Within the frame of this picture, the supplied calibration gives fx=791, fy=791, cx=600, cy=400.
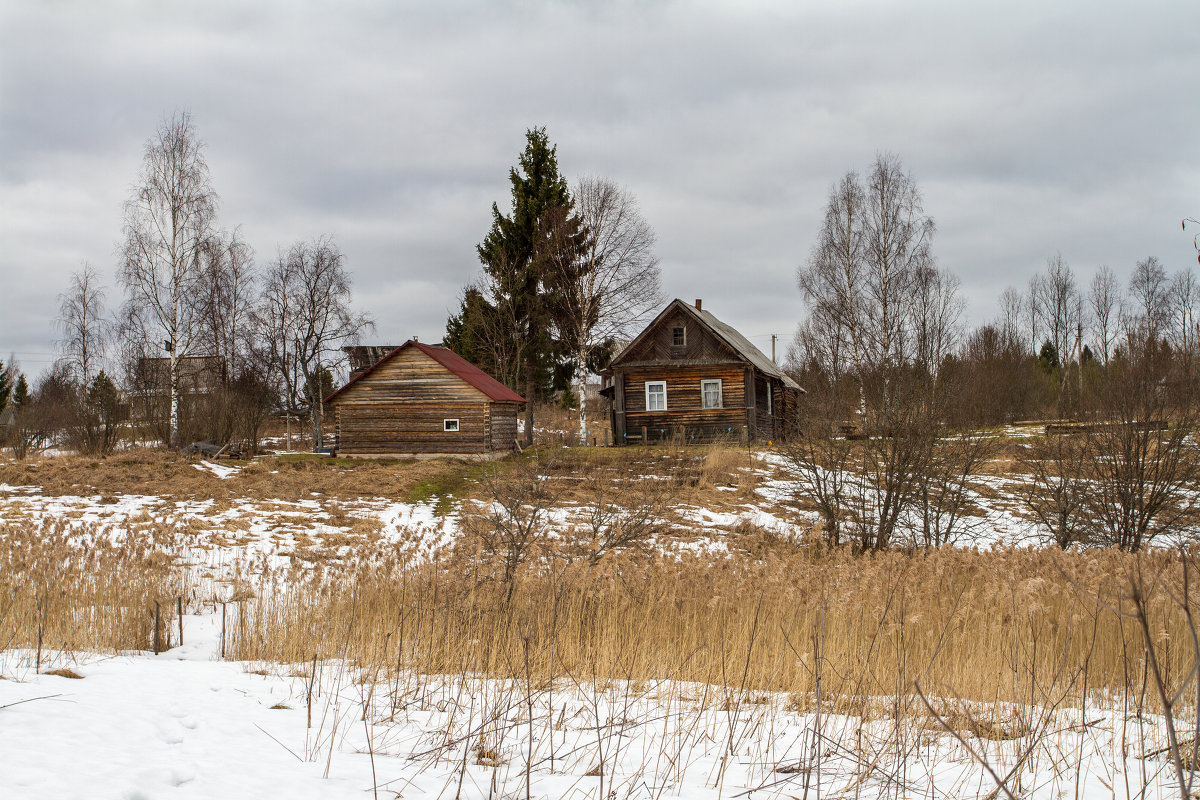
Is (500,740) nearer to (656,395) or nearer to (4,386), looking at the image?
(656,395)

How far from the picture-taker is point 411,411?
28938mm

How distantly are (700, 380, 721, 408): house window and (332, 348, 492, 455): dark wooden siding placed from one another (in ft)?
28.0

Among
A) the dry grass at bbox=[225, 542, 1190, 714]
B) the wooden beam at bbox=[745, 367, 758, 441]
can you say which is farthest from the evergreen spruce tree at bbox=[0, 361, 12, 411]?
the dry grass at bbox=[225, 542, 1190, 714]

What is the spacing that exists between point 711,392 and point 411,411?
11534 mm

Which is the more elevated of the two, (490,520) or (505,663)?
(490,520)

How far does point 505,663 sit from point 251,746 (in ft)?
6.28

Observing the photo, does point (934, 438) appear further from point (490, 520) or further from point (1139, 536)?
point (490, 520)

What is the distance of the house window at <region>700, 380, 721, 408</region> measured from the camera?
31.1m

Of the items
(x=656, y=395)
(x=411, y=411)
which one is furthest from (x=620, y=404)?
(x=411, y=411)

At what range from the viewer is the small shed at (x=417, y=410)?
28531 millimetres

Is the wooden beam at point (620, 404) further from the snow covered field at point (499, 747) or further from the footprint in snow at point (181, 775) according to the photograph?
the footprint in snow at point (181, 775)

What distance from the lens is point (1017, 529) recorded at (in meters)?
16.7

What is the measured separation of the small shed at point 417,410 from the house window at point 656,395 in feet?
18.7

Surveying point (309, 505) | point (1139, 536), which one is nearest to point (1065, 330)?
point (1139, 536)
